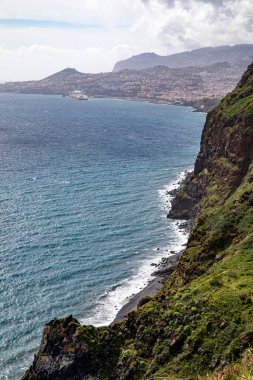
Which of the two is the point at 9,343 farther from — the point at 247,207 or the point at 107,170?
the point at 107,170

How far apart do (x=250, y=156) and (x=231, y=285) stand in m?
48.5

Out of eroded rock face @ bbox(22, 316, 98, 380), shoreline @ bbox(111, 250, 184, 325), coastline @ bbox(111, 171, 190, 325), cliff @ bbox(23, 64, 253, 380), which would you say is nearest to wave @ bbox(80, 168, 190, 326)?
Result: coastline @ bbox(111, 171, 190, 325)

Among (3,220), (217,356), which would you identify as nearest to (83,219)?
(3,220)

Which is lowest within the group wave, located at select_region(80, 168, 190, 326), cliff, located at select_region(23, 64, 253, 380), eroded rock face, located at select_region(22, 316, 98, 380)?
wave, located at select_region(80, 168, 190, 326)

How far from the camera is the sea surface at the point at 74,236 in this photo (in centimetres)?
6918

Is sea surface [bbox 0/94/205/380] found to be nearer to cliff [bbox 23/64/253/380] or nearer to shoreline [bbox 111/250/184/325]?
shoreline [bbox 111/250/184/325]

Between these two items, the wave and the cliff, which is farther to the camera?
the wave

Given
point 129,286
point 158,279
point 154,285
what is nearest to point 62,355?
point 154,285

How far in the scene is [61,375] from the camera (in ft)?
143

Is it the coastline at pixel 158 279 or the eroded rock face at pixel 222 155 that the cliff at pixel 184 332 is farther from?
the eroded rock face at pixel 222 155

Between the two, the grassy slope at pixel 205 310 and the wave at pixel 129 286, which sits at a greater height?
the grassy slope at pixel 205 310

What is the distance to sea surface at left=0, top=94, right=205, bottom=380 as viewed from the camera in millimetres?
69181

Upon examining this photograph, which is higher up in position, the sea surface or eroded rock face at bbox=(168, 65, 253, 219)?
eroded rock face at bbox=(168, 65, 253, 219)

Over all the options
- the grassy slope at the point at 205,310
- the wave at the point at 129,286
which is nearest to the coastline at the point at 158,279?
the wave at the point at 129,286
